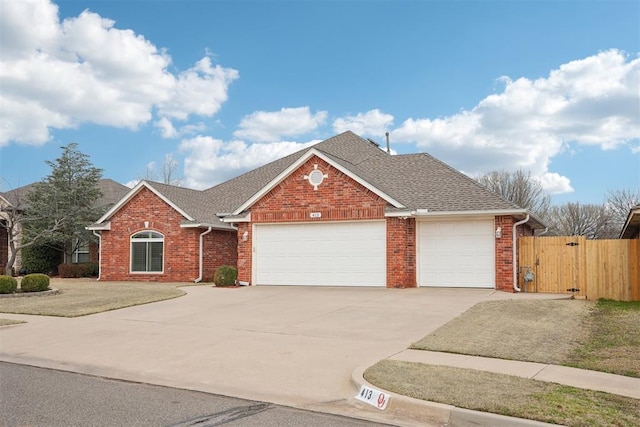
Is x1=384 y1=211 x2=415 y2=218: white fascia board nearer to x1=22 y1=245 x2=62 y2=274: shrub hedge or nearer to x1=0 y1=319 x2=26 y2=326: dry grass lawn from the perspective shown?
x1=0 y1=319 x2=26 y2=326: dry grass lawn

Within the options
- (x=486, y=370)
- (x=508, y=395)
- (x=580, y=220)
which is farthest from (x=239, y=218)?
(x=580, y=220)

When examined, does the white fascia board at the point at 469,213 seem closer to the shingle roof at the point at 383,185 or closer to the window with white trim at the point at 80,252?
the shingle roof at the point at 383,185

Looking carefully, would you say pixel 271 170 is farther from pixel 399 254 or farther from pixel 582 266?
pixel 582 266

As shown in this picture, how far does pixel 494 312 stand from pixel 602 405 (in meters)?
6.86

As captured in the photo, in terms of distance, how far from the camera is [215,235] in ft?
83.4

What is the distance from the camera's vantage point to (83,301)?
1616 cm

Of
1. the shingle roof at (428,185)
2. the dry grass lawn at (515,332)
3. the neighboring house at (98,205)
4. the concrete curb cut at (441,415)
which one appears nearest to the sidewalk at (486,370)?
the concrete curb cut at (441,415)

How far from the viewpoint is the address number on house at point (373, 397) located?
6.27m

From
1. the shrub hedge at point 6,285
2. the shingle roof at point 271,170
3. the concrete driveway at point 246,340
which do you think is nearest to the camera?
the concrete driveway at point 246,340

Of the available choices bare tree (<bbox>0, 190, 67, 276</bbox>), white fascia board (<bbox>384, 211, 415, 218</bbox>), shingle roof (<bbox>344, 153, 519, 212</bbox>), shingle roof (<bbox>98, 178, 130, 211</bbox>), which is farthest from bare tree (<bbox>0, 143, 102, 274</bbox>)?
white fascia board (<bbox>384, 211, 415, 218</bbox>)

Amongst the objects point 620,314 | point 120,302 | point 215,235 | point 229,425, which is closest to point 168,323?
point 120,302

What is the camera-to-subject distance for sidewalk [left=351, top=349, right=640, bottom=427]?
5.69 meters

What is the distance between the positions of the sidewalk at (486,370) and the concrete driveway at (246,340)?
65 cm

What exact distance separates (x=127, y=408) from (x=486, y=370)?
466 cm
